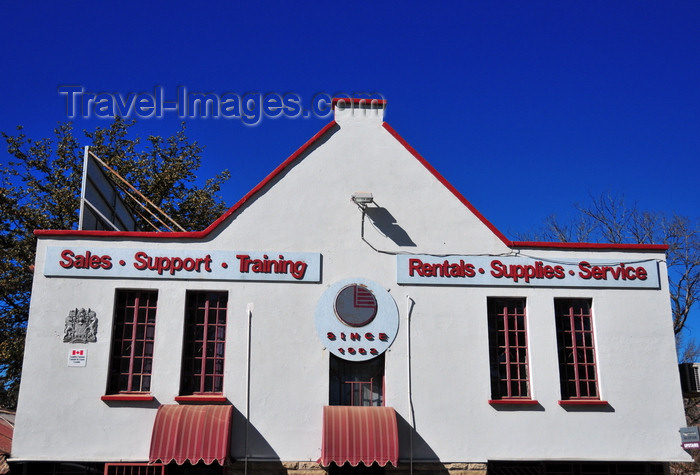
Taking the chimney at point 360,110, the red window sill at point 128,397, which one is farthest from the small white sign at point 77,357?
the chimney at point 360,110

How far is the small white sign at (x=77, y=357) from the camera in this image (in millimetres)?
15125

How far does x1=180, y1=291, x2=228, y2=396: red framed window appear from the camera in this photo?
15.5 metres

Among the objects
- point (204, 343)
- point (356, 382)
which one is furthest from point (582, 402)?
point (204, 343)

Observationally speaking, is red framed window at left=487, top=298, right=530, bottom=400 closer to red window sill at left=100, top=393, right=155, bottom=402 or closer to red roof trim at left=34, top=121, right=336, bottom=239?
red roof trim at left=34, top=121, right=336, bottom=239

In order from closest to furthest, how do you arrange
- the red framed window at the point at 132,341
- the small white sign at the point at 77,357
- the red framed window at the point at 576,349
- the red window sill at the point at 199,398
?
1. the red window sill at the point at 199,398
2. the small white sign at the point at 77,357
3. the red framed window at the point at 132,341
4. the red framed window at the point at 576,349

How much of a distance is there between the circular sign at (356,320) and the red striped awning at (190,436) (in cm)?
297

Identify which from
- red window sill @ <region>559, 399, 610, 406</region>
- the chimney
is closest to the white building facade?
red window sill @ <region>559, 399, 610, 406</region>

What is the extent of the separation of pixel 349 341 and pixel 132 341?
5074mm

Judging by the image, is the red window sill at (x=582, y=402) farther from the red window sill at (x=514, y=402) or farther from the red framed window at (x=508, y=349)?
the red framed window at (x=508, y=349)

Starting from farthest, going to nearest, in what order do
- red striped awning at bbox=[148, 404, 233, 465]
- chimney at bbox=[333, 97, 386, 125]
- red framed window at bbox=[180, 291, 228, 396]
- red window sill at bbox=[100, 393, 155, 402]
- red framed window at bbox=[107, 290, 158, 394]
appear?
chimney at bbox=[333, 97, 386, 125]
red framed window at bbox=[180, 291, 228, 396]
red framed window at bbox=[107, 290, 158, 394]
red window sill at bbox=[100, 393, 155, 402]
red striped awning at bbox=[148, 404, 233, 465]

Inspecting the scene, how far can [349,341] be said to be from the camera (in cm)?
1569

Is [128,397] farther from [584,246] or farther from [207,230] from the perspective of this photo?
[584,246]

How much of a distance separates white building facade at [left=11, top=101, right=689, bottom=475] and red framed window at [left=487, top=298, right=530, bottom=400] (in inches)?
1.9

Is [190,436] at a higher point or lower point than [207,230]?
lower
